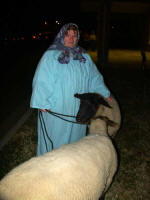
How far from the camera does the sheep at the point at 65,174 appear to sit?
1.37m

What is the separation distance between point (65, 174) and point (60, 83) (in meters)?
1.08

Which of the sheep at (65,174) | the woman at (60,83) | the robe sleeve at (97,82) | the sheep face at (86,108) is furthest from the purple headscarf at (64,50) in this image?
the sheep at (65,174)

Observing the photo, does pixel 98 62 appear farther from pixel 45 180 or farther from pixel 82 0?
pixel 45 180

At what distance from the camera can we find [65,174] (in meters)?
1.54

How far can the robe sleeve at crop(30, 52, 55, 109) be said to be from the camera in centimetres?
221

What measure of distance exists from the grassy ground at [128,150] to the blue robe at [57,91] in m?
0.99

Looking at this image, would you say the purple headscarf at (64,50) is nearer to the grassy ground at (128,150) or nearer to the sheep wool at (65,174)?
the sheep wool at (65,174)

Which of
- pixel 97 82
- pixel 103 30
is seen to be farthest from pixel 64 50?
pixel 103 30

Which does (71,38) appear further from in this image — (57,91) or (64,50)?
(57,91)

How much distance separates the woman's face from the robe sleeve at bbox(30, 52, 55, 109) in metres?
0.30

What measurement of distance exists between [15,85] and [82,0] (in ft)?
35.8

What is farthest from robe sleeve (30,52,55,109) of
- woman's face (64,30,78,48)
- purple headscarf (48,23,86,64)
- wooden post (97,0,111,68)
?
wooden post (97,0,111,68)

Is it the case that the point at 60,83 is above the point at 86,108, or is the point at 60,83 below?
above

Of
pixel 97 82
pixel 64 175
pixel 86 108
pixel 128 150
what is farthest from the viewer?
→ pixel 128 150
